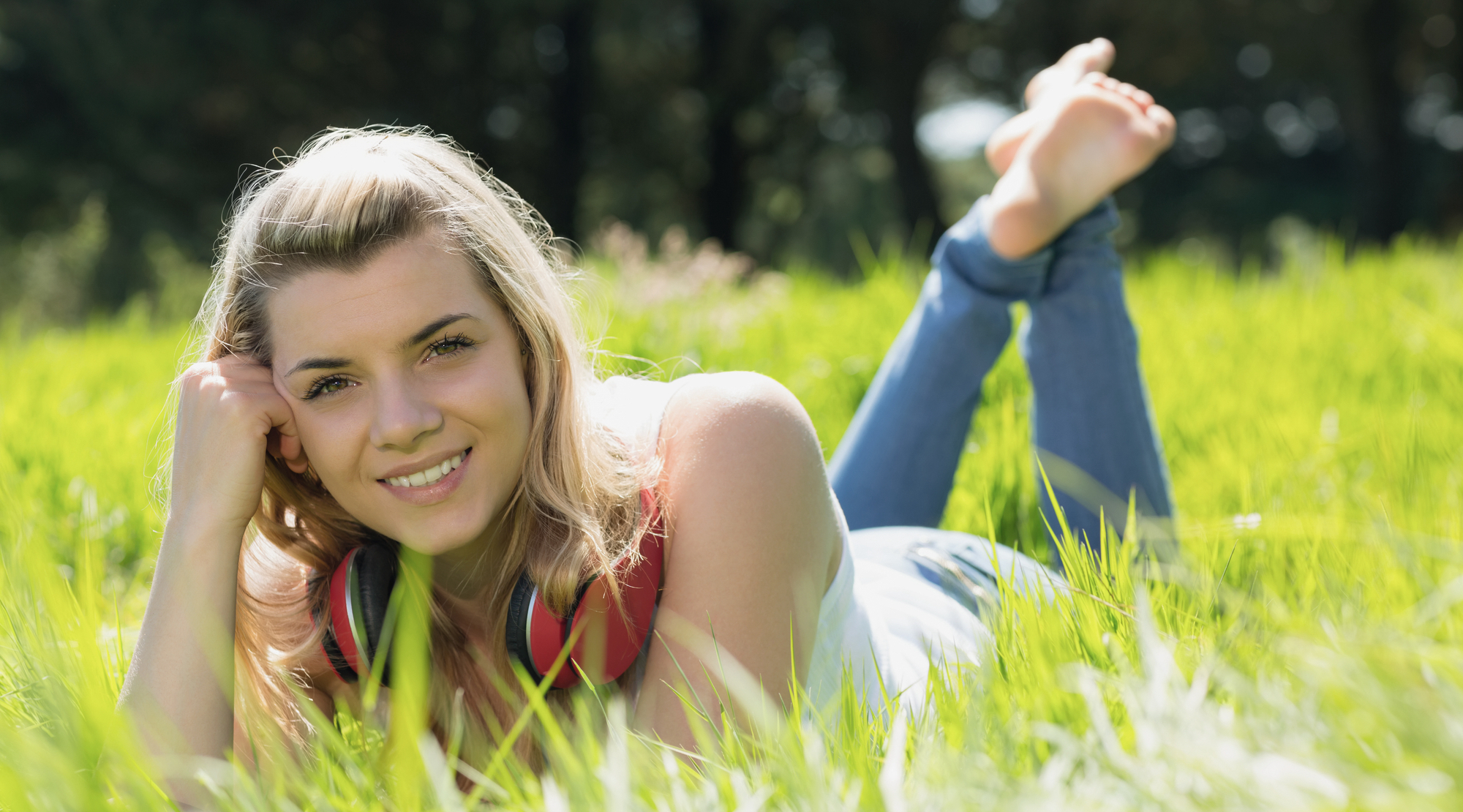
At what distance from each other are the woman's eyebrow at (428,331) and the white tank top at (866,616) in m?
0.35

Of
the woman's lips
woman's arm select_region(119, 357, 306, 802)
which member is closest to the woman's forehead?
woman's arm select_region(119, 357, 306, 802)

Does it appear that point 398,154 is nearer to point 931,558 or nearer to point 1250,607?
point 931,558

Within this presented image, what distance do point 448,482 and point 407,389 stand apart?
168 mm

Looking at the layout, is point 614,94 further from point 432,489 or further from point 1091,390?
point 432,489

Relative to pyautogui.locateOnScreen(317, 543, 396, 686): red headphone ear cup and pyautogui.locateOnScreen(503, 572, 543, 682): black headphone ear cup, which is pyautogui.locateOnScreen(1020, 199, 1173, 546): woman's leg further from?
pyautogui.locateOnScreen(317, 543, 396, 686): red headphone ear cup

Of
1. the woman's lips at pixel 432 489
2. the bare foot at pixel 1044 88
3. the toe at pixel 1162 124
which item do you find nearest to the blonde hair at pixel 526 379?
the woman's lips at pixel 432 489

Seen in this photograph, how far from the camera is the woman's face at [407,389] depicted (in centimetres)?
160

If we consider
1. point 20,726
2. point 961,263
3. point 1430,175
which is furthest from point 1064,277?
point 1430,175

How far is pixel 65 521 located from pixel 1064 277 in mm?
2688

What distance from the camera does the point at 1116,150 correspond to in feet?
7.73

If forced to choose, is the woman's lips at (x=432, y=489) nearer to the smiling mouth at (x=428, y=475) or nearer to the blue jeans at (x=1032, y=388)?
the smiling mouth at (x=428, y=475)

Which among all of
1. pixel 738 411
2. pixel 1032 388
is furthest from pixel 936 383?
pixel 738 411

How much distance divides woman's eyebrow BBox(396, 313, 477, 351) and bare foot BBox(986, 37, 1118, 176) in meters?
1.64

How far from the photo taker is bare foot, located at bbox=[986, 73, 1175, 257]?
2346 mm
